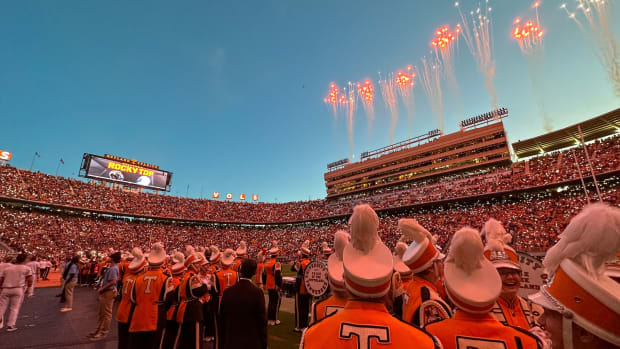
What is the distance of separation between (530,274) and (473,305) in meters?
6.93

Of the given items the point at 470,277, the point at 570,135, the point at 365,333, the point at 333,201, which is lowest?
the point at 365,333

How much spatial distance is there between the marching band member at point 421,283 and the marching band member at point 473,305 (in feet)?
2.61

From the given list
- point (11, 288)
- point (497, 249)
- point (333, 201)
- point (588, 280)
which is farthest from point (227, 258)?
point (333, 201)

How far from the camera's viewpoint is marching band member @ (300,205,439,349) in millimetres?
1530

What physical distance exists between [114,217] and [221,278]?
169ft

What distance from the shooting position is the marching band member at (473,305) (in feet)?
6.07

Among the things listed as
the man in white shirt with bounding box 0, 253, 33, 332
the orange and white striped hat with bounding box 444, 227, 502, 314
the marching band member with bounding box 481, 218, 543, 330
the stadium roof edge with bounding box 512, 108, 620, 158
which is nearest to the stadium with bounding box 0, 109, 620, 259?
the stadium roof edge with bounding box 512, 108, 620, 158

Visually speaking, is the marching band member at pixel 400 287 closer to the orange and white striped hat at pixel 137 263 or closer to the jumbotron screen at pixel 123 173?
the orange and white striped hat at pixel 137 263

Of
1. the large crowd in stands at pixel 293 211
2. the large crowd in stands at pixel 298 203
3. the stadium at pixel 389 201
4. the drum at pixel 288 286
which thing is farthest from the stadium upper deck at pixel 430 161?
the drum at pixel 288 286

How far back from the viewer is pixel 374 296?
5.49ft

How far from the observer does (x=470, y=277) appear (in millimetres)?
2080

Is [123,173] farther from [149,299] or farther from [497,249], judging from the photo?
[497,249]

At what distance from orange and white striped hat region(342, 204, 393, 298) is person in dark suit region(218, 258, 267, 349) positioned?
9.03 feet

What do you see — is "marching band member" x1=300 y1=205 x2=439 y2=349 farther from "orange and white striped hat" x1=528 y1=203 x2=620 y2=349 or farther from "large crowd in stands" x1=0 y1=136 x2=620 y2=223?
"large crowd in stands" x1=0 y1=136 x2=620 y2=223
